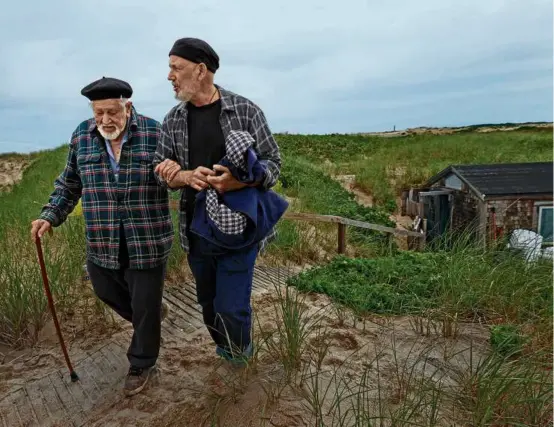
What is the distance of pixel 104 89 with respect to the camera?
2523 mm

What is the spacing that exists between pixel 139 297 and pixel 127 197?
60 centimetres

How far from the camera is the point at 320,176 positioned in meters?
17.5

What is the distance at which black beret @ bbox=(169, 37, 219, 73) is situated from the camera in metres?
2.38

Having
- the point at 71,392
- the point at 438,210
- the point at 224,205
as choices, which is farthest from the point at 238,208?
the point at 438,210

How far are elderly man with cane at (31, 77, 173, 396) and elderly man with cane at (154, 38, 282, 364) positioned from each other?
172 mm

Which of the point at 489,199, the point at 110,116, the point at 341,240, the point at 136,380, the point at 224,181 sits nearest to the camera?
the point at 224,181

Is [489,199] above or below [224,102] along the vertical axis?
below

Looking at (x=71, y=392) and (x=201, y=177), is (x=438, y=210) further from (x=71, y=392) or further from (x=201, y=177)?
(x=201, y=177)

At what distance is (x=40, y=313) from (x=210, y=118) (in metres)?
2.30

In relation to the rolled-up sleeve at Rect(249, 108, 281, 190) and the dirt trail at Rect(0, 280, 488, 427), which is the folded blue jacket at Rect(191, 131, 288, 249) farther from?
the dirt trail at Rect(0, 280, 488, 427)

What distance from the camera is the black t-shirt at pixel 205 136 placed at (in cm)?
252

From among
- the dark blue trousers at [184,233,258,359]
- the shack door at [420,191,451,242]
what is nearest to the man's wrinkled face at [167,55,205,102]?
the dark blue trousers at [184,233,258,359]

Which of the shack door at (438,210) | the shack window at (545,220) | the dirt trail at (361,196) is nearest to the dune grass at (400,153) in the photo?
the dirt trail at (361,196)

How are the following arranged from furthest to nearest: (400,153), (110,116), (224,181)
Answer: (400,153) → (110,116) → (224,181)
